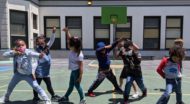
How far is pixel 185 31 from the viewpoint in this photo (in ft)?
84.9

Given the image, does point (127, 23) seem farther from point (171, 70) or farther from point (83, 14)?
point (171, 70)

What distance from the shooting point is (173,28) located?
85.4ft

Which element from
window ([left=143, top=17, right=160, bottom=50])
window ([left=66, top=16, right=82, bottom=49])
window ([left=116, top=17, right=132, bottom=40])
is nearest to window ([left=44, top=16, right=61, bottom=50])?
window ([left=66, top=16, right=82, bottom=49])

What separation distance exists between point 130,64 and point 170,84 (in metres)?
1.27

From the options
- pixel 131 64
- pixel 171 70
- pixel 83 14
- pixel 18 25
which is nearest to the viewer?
pixel 171 70

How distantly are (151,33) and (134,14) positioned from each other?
7.43 ft

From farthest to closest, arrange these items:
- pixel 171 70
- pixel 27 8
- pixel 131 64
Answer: pixel 27 8 < pixel 131 64 < pixel 171 70

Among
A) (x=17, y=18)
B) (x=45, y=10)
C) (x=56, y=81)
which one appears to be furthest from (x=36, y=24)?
(x=56, y=81)

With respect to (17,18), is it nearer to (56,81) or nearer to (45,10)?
(45,10)

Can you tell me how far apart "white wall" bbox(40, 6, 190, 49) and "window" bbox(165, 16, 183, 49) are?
0.34 m

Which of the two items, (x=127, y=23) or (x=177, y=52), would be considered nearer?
(x=177, y=52)

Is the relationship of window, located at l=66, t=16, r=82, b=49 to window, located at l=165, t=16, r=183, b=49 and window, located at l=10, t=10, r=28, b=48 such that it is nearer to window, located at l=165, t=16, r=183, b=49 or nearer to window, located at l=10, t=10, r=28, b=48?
window, located at l=10, t=10, r=28, b=48

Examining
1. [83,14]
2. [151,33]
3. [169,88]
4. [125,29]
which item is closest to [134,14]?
[125,29]

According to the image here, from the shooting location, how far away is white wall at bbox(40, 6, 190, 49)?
2570 centimetres
